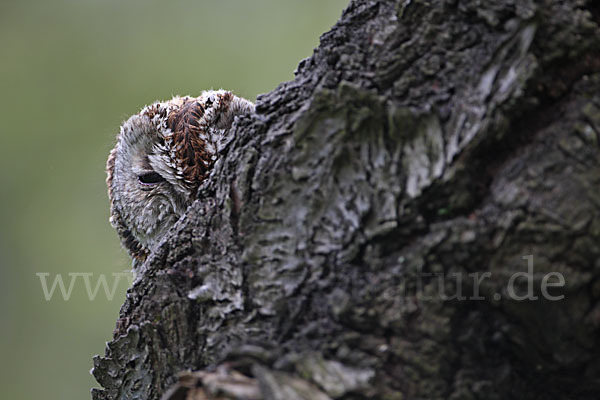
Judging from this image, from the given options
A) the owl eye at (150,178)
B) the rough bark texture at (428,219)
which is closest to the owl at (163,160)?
the owl eye at (150,178)

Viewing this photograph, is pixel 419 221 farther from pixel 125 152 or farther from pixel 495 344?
pixel 125 152

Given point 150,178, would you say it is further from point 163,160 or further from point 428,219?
point 428,219

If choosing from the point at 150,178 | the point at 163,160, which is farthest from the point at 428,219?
the point at 150,178

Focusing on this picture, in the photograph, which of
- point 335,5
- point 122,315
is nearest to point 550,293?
point 122,315

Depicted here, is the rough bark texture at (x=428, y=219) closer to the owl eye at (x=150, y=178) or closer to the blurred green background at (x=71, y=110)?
the owl eye at (x=150, y=178)

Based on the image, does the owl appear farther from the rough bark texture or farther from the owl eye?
the rough bark texture

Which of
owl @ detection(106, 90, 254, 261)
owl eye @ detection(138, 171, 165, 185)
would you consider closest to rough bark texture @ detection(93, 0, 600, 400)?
owl @ detection(106, 90, 254, 261)

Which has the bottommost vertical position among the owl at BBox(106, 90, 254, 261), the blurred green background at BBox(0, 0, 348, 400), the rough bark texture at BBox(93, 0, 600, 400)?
the rough bark texture at BBox(93, 0, 600, 400)
